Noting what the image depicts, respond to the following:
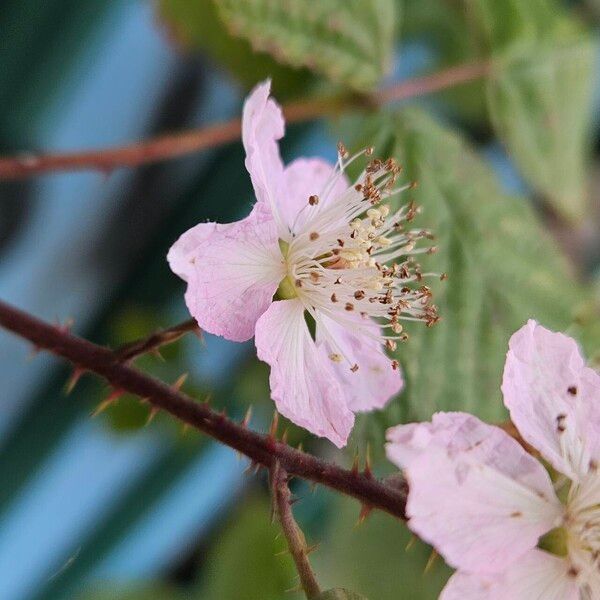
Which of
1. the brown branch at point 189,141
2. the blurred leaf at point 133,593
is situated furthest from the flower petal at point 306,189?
the blurred leaf at point 133,593

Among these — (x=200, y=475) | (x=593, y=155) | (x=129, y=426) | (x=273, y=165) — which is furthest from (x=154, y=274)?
(x=593, y=155)

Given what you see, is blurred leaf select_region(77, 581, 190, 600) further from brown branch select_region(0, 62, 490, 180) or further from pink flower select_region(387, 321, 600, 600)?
pink flower select_region(387, 321, 600, 600)

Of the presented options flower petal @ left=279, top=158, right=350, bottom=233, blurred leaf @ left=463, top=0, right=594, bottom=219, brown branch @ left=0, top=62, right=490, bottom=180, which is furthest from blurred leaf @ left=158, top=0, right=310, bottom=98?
flower petal @ left=279, top=158, right=350, bottom=233

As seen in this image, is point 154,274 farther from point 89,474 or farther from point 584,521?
point 584,521

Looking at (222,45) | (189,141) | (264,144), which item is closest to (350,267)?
(264,144)

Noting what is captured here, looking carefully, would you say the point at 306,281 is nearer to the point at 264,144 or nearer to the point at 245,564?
the point at 264,144

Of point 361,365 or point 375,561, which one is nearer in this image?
point 361,365

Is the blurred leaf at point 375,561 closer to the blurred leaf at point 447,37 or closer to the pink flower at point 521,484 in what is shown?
the pink flower at point 521,484
